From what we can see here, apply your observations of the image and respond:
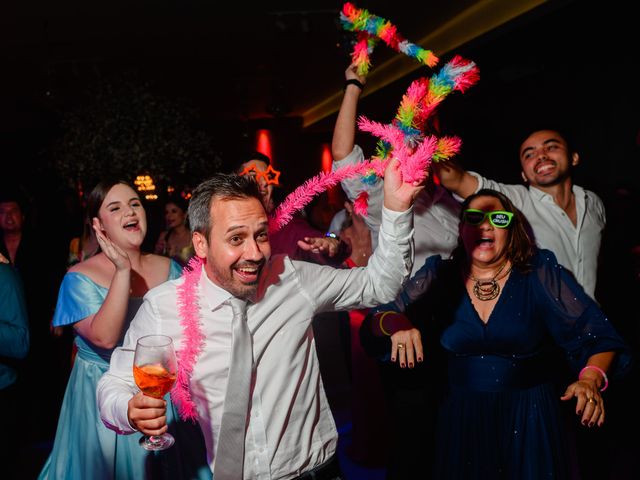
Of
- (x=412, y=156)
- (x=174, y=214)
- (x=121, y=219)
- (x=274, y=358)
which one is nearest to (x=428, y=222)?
(x=412, y=156)

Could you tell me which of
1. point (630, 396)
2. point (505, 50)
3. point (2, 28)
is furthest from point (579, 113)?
point (2, 28)

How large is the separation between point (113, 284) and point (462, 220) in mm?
1431

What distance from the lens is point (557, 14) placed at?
151 inches

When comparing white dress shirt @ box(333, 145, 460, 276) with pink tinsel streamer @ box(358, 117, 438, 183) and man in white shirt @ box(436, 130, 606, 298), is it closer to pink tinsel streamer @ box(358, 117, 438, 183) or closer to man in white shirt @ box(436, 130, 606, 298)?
man in white shirt @ box(436, 130, 606, 298)

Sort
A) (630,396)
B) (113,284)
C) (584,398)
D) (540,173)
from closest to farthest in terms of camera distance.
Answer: (584,398), (113,284), (540,173), (630,396)

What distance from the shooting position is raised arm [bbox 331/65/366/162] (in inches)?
84.7

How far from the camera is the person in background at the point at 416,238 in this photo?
2168 mm

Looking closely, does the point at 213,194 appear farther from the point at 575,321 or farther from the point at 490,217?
the point at 575,321

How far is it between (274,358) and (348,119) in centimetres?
110

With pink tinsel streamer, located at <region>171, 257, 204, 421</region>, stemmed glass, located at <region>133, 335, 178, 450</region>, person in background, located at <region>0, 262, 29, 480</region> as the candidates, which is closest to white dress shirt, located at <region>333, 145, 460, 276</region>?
pink tinsel streamer, located at <region>171, 257, 204, 421</region>

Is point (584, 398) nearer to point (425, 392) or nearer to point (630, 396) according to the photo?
point (425, 392)

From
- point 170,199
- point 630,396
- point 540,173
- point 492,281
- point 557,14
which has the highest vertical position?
point 557,14

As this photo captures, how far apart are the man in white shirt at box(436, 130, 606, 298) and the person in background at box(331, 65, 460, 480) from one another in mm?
230

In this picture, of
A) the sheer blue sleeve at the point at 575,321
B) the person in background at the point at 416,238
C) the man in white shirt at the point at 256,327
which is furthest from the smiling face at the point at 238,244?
the sheer blue sleeve at the point at 575,321
